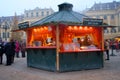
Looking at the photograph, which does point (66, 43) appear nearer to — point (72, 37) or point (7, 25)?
point (72, 37)

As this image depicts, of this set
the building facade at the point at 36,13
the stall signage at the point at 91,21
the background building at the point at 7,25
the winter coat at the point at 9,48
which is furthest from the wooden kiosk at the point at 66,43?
the building facade at the point at 36,13

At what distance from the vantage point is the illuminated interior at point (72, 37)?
54.8 ft

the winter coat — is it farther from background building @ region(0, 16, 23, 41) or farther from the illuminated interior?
background building @ region(0, 16, 23, 41)

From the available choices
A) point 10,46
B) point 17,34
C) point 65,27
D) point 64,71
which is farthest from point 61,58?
point 17,34

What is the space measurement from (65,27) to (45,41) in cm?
191

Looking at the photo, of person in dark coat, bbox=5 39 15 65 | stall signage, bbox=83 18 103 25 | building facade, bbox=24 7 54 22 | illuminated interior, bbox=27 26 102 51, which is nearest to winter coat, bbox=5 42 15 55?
person in dark coat, bbox=5 39 15 65

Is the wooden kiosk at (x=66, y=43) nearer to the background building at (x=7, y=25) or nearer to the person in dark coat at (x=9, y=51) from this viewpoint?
the person in dark coat at (x=9, y=51)

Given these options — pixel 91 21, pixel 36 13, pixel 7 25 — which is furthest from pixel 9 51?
pixel 7 25

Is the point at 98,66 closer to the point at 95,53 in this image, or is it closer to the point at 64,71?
the point at 95,53

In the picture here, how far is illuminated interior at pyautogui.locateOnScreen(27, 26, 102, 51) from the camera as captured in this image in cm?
1670

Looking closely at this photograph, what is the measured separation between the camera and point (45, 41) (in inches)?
707

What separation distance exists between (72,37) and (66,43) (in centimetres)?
94

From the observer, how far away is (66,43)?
16.8m

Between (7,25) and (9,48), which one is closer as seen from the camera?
(9,48)
